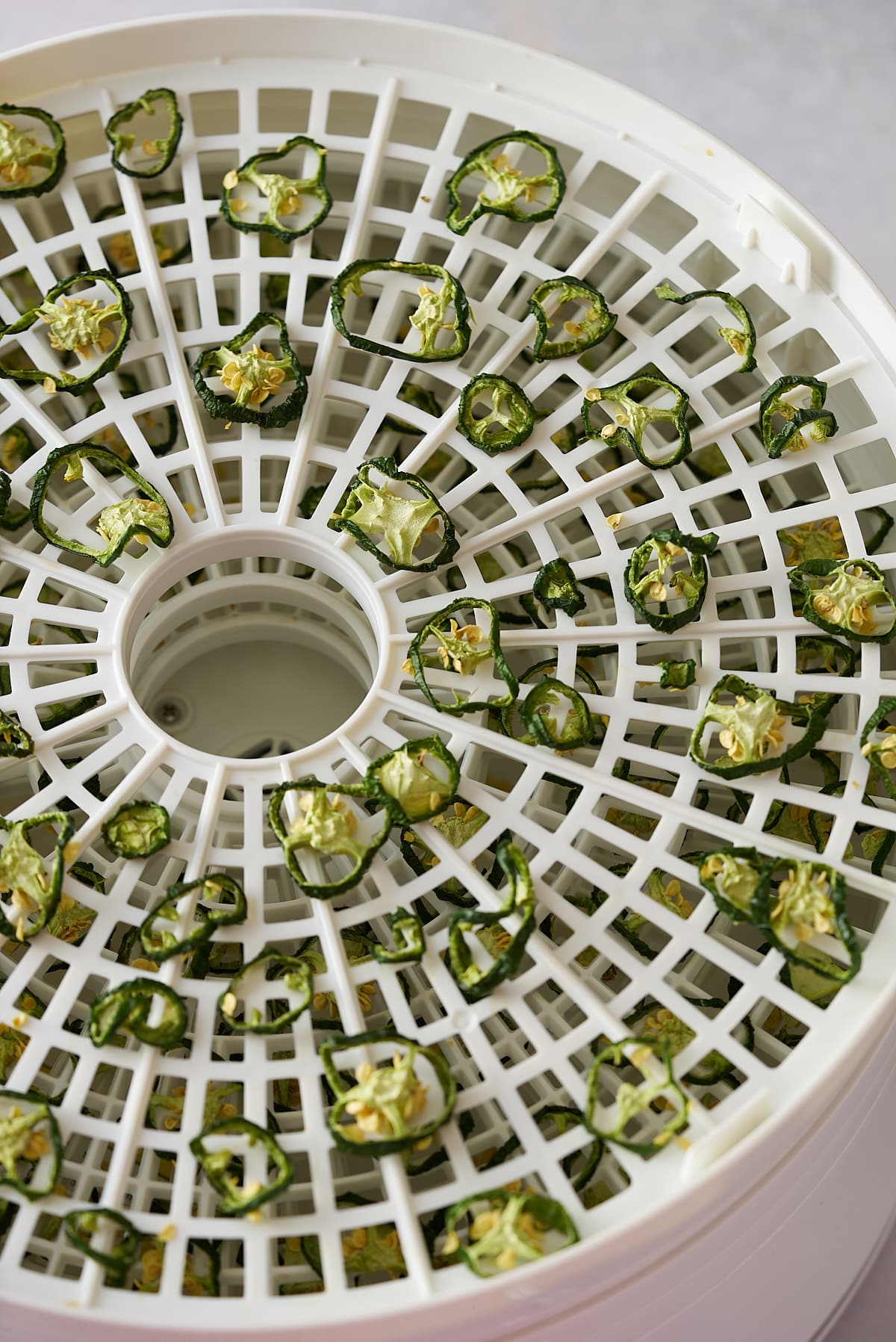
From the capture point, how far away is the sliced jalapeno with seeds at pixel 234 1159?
2.93 feet

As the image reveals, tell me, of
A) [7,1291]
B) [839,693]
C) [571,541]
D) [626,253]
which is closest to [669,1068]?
[839,693]

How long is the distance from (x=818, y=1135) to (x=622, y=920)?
21cm

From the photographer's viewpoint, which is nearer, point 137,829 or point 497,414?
point 137,829

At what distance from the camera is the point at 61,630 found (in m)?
1.20

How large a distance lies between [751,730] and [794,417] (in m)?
0.27

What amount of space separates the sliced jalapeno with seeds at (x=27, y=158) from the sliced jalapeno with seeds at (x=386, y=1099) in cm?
76

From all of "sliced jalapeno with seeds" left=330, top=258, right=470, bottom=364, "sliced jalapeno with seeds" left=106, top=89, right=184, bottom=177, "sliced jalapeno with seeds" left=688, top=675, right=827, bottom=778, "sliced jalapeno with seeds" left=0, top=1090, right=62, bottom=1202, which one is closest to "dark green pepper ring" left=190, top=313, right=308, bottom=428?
"sliced jalapeno with seeds" left=330, top=258, right=470, bottom=364

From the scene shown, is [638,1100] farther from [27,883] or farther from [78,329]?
[78,329]

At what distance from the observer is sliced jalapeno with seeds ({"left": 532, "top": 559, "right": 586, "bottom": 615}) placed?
1071mm

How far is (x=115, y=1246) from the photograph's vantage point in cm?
90

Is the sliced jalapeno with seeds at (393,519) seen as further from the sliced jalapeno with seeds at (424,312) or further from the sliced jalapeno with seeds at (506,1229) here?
the sliced jalapeno with seeds at (506,1229)

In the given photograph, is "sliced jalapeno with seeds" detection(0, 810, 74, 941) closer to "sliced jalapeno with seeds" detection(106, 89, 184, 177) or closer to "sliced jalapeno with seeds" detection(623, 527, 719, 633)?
"sliced jalapeno with seeds" detection(623, 527, 719, 633)

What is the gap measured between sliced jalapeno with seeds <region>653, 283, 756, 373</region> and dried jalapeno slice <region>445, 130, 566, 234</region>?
13 centimetres

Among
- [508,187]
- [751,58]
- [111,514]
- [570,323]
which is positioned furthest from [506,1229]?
[751,58]
